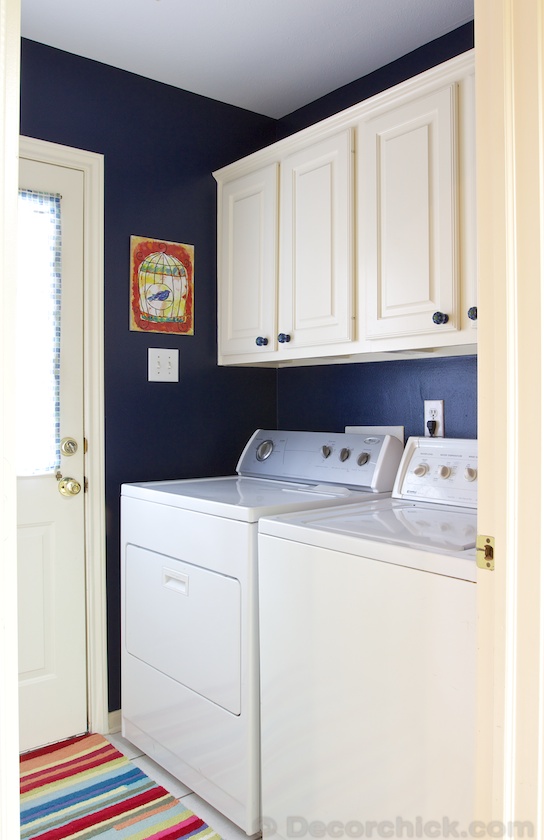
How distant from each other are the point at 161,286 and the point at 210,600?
49.9 inches

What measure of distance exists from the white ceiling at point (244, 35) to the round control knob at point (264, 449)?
4.67ft

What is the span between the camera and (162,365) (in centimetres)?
257

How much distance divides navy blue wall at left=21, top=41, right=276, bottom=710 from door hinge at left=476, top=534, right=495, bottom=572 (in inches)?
66.4

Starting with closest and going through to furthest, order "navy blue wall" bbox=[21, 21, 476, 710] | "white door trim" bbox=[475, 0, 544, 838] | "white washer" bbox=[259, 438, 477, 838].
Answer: "white door trim" bbox=[475, 0, 544, 838] < "white washer" bbox=[259, 438, 477, 838] < "navy blue wall" bbox=[21, 21, 476, 710]

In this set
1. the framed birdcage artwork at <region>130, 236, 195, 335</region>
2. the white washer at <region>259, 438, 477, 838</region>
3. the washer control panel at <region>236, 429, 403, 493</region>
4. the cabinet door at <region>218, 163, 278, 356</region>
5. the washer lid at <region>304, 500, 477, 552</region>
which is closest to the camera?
the white washer at <region>259, 438, 477, 838</region>

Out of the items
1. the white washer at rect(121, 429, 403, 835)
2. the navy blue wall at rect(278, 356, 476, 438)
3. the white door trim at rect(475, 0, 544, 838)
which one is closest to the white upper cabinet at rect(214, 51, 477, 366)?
the navy blue wall at rect(278, 356, 476, 438)

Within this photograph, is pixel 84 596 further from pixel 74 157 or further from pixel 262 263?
pixel 74 157

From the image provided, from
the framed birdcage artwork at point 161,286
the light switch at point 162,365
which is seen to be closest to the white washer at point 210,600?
the light switch at point 162,365

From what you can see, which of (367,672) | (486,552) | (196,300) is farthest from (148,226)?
(486,552)

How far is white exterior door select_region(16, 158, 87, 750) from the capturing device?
2277 millimetres

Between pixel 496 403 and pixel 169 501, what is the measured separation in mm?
1326

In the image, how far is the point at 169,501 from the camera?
83.4 inches

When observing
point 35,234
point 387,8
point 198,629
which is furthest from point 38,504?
point 387,8

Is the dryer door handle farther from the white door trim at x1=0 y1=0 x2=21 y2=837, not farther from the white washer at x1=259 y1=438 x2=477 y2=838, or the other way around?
the white door trim at x1=0 y1=0 x2=21 y2=837
